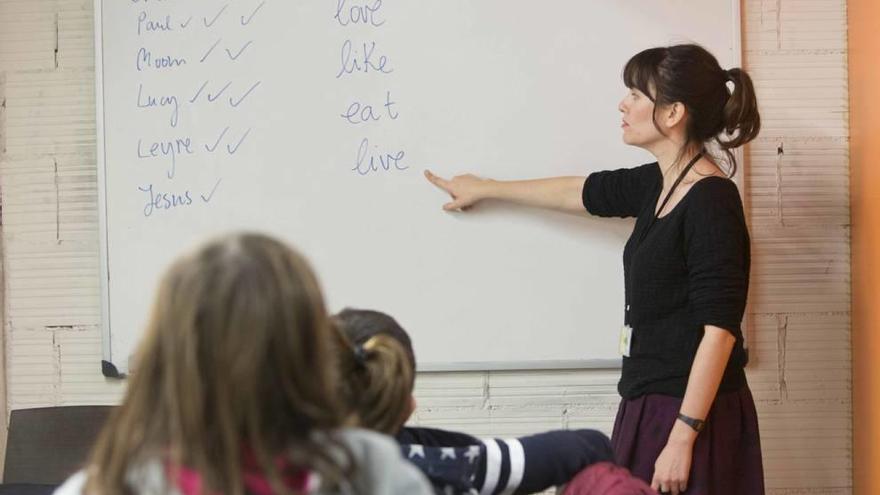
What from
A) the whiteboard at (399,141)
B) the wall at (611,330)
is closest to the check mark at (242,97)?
the whiteboard at (399,141)

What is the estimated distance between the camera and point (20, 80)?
2.53 m

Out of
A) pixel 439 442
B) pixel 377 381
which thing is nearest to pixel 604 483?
pixel 439 442

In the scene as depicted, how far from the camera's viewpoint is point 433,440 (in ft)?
4.59

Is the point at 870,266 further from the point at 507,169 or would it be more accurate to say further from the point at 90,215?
the point at 90,215

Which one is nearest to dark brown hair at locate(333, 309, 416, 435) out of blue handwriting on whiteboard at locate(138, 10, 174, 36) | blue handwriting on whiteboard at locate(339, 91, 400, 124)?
blue handwriting on whiteboard at locate(339, 91, 400, 124)

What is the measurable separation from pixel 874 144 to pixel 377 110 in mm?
1178

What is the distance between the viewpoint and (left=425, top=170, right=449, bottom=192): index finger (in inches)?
94.9

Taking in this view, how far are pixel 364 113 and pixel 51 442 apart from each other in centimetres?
105

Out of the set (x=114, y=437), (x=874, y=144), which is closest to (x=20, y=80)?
(x=114, y=437)

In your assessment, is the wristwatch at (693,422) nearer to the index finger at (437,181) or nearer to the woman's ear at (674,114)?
the woman's ear at (674,114)

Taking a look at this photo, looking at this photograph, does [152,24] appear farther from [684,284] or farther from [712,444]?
[712,444]

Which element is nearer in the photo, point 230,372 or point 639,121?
point 230,372

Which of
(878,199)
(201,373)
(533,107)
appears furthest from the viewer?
(533,107)

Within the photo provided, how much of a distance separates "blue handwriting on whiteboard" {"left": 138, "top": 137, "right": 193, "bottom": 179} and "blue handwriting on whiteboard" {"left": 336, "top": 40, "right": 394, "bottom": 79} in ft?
1.41
